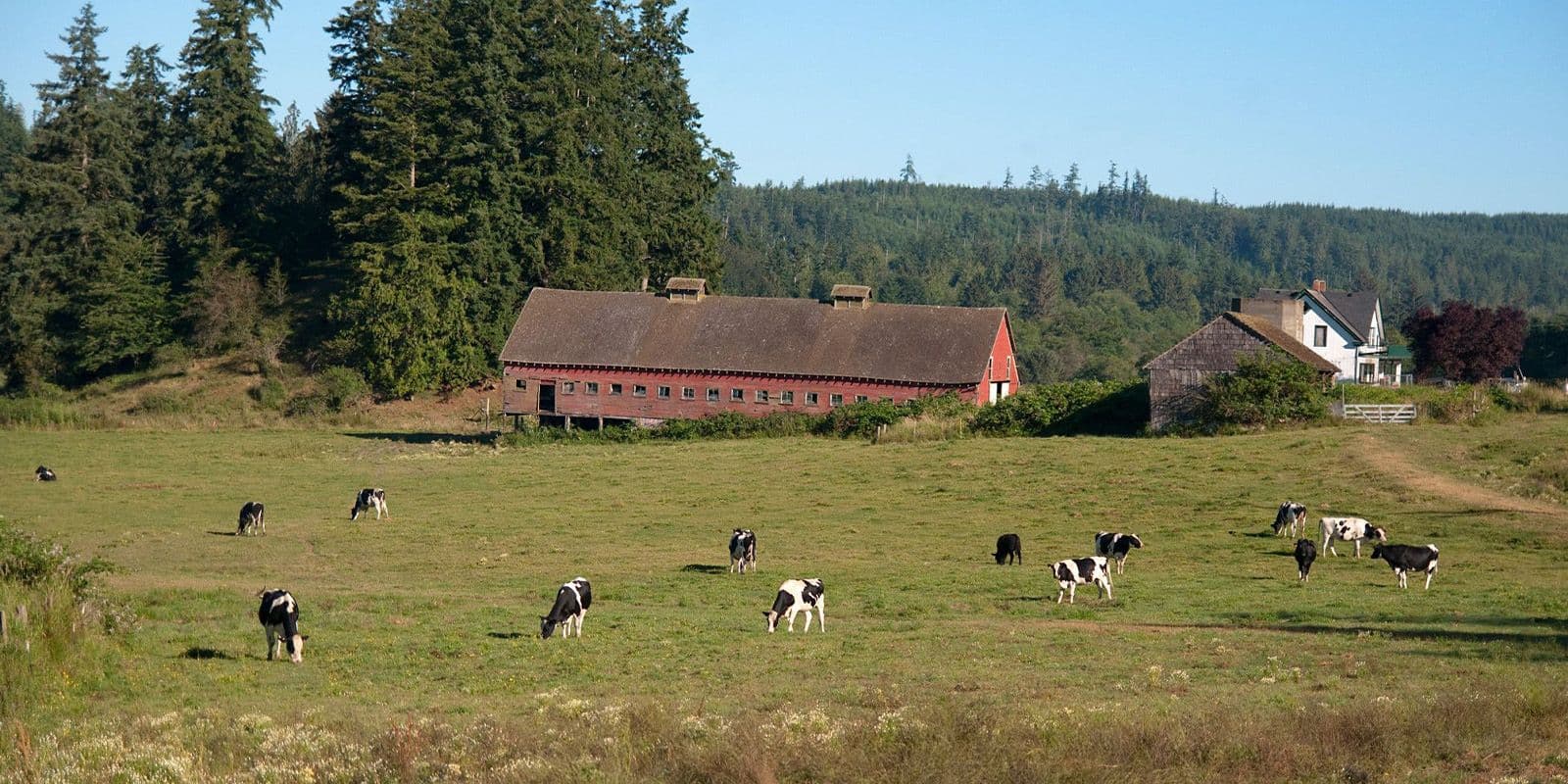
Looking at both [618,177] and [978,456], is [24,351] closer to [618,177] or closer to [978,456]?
[618,177]

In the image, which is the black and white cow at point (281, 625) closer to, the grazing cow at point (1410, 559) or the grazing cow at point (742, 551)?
the grazing cow at point (742, 551)

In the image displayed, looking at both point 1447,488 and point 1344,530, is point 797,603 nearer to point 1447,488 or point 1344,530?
point 1344,530

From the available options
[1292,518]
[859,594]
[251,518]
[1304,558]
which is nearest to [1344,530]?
[1292,518]

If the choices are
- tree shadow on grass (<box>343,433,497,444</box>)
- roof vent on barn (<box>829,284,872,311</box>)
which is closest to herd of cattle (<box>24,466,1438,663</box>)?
tree shadow on grass (<box>343,433,497,444</box>)

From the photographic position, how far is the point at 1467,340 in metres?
79.6

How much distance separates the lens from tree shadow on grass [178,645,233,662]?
67.9 feet

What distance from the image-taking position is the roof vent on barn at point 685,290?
6719 centimetres

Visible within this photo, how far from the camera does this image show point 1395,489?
38750 mm

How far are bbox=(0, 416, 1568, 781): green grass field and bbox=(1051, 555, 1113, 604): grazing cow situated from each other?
0.69m

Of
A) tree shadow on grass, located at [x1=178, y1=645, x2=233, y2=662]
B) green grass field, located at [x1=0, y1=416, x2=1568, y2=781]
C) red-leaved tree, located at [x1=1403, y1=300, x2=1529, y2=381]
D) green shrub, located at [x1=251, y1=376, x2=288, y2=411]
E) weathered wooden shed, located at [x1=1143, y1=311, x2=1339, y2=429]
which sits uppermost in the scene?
red-leaved tree, located at [x1=1403, y1=300, x2=1529, y2=381]

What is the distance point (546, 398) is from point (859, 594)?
39.3 metres

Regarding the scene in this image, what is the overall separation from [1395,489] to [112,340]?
66.6 metres

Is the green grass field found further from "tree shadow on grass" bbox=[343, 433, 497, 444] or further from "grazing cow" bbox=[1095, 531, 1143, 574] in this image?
"tree shadow on grass" bbox=[343, 433, 497, 444]

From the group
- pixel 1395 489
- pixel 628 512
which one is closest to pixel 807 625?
pixel 628 512
